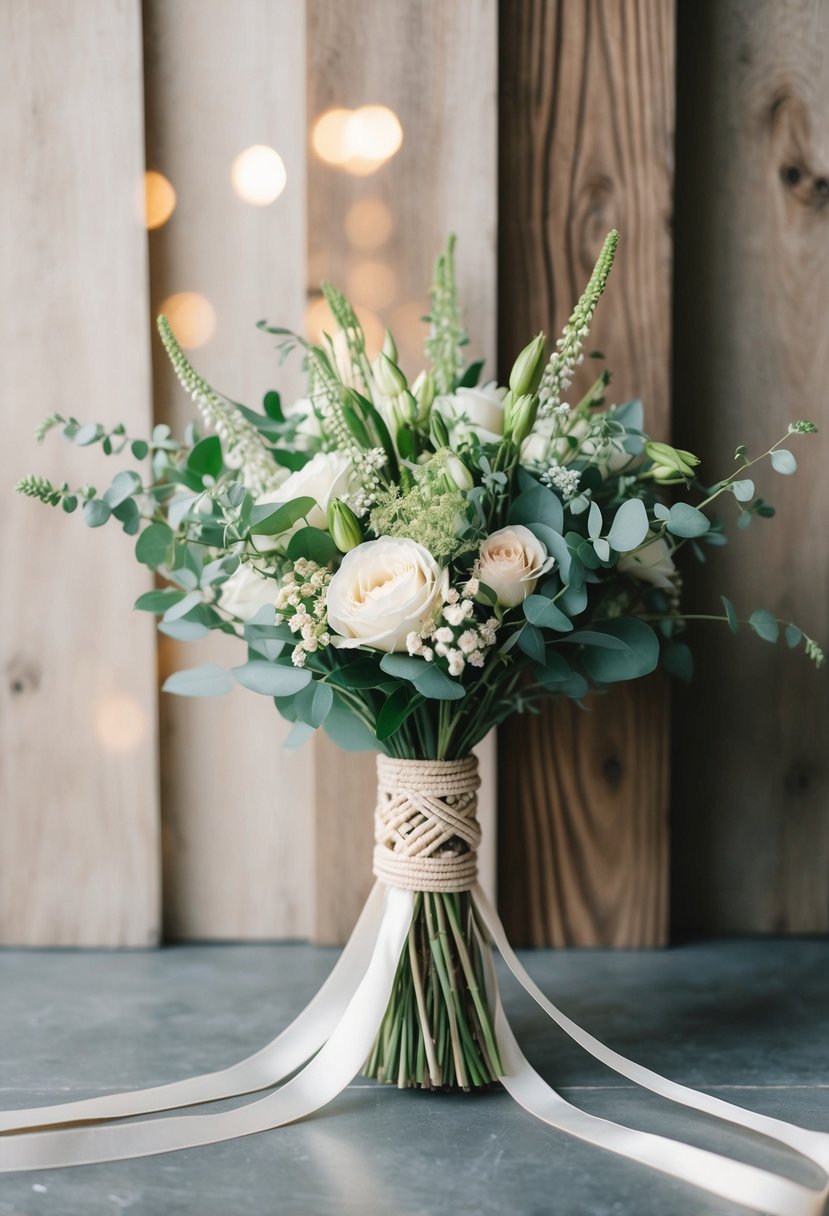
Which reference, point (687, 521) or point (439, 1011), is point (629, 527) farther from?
point (439, 1011)

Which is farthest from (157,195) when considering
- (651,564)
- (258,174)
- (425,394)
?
(651,564)

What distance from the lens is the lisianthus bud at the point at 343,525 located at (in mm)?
730

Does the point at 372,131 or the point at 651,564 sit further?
the point at 372,131

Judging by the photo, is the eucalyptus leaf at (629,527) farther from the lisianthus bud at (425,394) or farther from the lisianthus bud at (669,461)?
the lisianthus bud at (425,394)

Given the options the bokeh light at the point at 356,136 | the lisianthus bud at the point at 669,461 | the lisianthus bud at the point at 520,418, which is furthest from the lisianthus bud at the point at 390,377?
the bokeh light at the point at 356,136

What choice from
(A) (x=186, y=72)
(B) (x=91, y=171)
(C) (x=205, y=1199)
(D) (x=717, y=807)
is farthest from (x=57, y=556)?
(D) (x=717, y=807)

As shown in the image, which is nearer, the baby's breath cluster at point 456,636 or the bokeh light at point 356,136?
the baby's breath cluster at point 456,636

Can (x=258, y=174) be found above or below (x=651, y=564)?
above

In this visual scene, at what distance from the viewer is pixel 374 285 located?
3.45 feet

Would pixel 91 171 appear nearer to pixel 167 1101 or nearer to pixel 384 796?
pixel 384 796

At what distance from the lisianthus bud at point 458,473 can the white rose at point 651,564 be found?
174 mm

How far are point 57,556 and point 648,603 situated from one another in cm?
64

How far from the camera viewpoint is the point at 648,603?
942 mm

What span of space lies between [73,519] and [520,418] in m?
0.58
